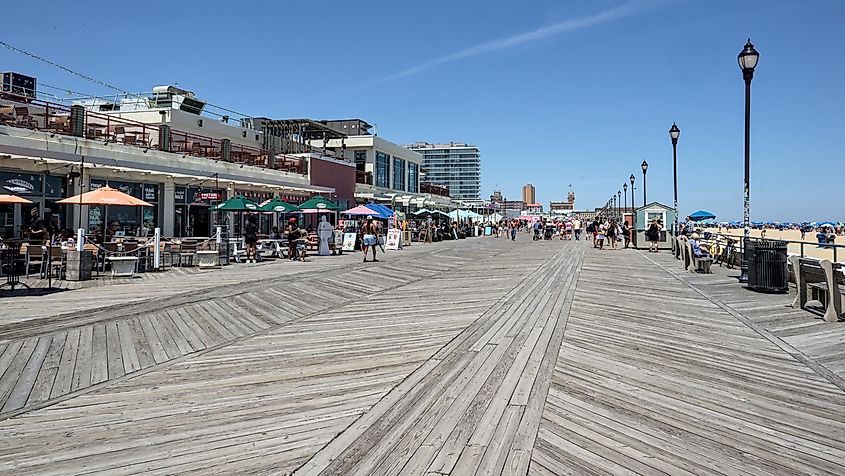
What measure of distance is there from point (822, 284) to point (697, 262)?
7.43 metres

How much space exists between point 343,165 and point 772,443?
3310 cm

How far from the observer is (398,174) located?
5225 cm

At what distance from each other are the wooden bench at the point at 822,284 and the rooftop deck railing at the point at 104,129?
18.8 metres

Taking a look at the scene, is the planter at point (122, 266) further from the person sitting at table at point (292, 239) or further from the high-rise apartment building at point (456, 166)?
the high-rise apartment building at point (456, 166)

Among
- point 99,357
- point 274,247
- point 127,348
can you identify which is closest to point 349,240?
point 274,247

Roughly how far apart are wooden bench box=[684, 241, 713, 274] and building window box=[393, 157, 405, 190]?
Result: 1418 inches

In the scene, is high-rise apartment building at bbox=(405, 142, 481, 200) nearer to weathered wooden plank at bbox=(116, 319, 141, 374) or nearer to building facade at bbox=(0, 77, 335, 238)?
building facade at bbox=(0, 77, 335, 238)

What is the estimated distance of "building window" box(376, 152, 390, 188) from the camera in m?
46.5

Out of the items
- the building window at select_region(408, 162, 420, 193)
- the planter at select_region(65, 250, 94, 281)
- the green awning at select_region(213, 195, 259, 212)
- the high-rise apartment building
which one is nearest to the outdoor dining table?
the green awning at select_region(213, 195, 259, 212)

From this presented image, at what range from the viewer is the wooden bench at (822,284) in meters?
8.02

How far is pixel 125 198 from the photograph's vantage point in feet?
48.2

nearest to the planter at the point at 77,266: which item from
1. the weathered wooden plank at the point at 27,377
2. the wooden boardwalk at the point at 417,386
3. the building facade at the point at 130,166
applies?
the building facade at the point at 130,166

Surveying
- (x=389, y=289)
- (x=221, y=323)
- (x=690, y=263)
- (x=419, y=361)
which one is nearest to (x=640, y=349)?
(x=419, y=361)

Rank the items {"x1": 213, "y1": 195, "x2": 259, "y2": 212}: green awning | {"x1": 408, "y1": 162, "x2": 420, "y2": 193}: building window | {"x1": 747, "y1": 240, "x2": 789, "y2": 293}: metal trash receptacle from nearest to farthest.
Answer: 1. {"x1": 747, "y1": 240, "x2": 789, "y2": 293}: metal trash receptacle
2. {"x1": 213, "y1": 195, "x2": 259, "y2": 212}: green awning
3. {"x1": 408, "y1": 162, "x2": 420, "y2": 193}: building window
